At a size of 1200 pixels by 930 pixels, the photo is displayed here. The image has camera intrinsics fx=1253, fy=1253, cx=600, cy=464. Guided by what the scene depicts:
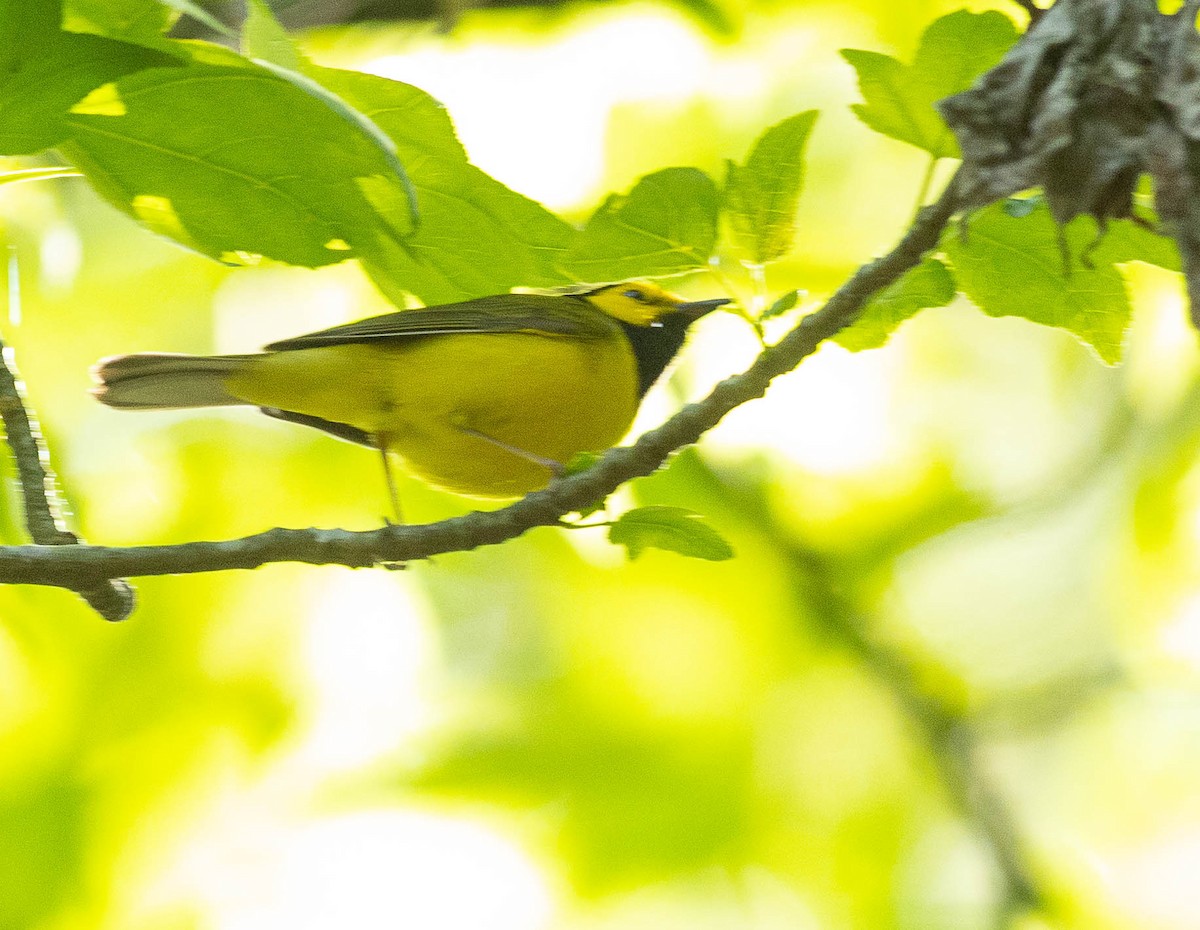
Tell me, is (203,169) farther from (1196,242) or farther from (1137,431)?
(1137,431)

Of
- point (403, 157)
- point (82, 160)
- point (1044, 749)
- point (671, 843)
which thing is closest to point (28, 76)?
point (82, 160)

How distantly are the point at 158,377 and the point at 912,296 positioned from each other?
2726mm

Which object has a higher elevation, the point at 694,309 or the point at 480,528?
the point at 480,528

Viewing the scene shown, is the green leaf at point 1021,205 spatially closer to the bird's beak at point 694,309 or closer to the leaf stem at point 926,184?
the leaf stem at point 926,184

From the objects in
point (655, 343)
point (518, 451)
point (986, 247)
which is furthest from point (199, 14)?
point (655, 343)

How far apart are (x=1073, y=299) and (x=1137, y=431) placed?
6.56 meters

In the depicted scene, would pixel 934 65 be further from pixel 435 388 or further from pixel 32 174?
pixel 435 388

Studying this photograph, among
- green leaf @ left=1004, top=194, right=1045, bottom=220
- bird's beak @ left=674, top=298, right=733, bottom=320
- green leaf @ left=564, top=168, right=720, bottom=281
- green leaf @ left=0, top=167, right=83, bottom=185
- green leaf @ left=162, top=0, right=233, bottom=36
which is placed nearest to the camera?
green leaf @ left=162, top=0, right=233, bottom=36

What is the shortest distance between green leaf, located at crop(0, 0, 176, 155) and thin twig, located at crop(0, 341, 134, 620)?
849mm

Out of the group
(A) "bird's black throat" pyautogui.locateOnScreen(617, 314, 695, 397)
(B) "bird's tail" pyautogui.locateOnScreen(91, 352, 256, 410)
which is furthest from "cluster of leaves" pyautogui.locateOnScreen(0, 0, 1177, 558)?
(A) "bird's black throat" pyautogui.locateOnScreen(617, 314, 695, 397)

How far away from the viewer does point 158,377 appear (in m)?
4.13

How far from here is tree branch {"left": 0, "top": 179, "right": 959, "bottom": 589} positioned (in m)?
2.36

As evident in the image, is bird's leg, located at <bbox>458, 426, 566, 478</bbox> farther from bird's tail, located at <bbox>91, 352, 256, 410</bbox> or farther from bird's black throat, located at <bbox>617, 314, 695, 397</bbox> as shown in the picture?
bird's black throat, located at <bbox>617, 314, 695, 397</bbox>

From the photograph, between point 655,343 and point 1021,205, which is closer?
point 1021,205
